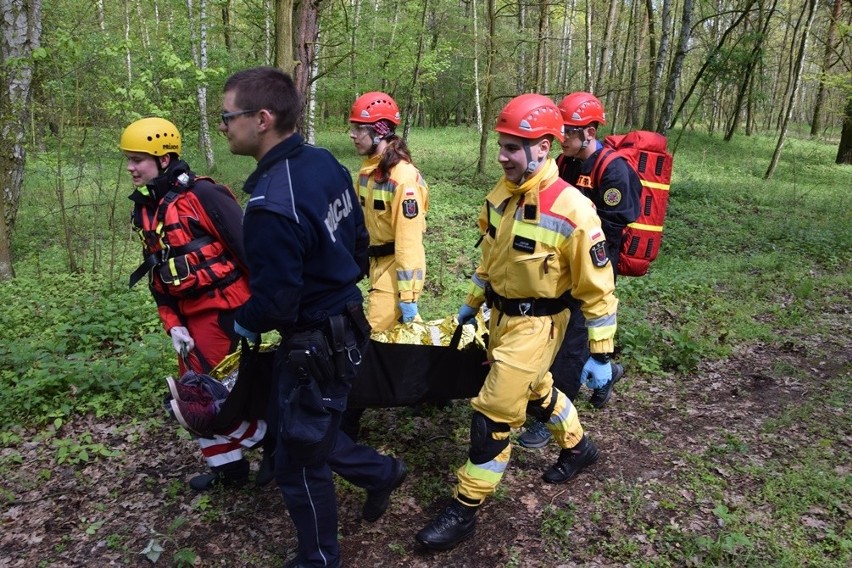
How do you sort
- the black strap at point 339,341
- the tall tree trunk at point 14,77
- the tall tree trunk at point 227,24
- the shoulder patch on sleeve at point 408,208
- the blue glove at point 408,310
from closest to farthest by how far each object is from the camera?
the black strap at point 339,341
the shoulder patch on sleeve at point 408,208
the blue glove at point 408,310
the tall tree trunk at point 14,77
the tall tree trunk at point 227,24

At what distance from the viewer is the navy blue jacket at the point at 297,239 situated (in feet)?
7.55

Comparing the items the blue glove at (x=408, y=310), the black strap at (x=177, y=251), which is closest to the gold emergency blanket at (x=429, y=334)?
the blue glove at (x=408, y=310)

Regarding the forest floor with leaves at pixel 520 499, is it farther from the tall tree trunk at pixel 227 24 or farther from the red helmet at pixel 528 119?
the tall tree trunk at pixel 227 24

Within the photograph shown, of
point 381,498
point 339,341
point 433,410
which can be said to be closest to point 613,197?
point 433,410

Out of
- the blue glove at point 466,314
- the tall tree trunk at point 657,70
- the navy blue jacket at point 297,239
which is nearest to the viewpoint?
the navy blue jacket at point 297,239

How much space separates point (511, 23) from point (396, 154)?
95.4 ft

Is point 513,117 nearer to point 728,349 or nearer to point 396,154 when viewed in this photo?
point 396,154

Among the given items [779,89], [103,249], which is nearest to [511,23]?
[779,89]

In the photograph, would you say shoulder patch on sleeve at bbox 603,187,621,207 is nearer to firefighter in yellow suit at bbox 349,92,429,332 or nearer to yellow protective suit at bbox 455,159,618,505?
yellow protective suit at bbox 455,159,618,505

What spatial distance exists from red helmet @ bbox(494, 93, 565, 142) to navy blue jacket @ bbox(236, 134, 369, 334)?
958mm

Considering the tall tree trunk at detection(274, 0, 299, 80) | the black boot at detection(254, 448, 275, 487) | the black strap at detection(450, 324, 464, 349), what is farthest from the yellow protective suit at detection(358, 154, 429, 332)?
the tall tree trunk at detection(274, 0, 299, 80)

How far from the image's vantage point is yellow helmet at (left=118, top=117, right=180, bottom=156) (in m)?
3.33

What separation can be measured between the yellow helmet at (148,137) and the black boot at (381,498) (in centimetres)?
240

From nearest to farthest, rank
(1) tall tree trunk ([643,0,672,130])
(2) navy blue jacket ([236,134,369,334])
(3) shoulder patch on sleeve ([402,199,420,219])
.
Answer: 1. (2) navy blue jacket ([236,134,369,334])
2. (3) shoulder patch on sleeve ([402,199,420,219])
3. (1) tall tree trunk ([643,0,672,130])
